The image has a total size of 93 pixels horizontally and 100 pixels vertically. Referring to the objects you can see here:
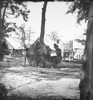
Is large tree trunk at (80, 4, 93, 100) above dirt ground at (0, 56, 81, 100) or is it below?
above

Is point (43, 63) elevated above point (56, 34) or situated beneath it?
situated beneath

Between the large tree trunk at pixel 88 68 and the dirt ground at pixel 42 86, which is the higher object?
the large tree trunk at pixel 88 68

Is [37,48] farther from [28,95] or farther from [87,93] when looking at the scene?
[87,93]

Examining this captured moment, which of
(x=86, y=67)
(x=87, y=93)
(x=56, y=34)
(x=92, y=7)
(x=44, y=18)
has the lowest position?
(x=87, y=93)

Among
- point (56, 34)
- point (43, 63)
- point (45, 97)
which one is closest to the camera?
point (45, 97)

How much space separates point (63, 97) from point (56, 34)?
81.5 meters

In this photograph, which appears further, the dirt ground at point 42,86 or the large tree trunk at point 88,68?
the dirt ground at point 42,86

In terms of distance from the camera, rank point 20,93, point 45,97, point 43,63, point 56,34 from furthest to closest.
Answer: point 56,34 → point 43,63 → point 20,93 → point 45,97

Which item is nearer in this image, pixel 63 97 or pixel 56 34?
pixel 63 97

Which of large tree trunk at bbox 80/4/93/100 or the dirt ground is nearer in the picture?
large tree trunk at bbox 80/4/93/100

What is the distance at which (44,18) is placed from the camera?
15.2 m

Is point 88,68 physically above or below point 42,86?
above

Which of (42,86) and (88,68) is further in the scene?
(42,86)

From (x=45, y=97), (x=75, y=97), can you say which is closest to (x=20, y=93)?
(x=45, y=97)
